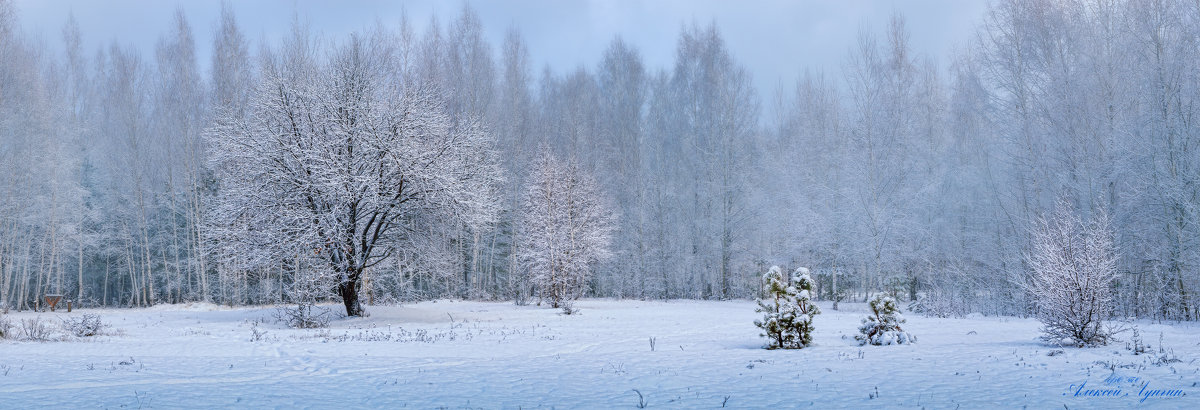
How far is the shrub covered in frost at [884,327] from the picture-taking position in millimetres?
11070

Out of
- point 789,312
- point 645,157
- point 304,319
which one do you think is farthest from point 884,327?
point 645,157

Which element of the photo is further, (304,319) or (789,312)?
(304,319)

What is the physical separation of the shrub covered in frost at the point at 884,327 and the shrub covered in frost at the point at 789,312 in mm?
1084

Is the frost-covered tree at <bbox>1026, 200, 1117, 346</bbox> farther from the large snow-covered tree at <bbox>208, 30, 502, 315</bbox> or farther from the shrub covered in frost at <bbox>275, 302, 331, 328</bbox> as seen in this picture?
the shrub covered in frost at <bbox>275, 302, 331, 328</bbox>

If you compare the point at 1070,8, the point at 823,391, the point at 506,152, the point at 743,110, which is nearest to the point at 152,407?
the point at 823,391

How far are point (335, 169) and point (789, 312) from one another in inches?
453

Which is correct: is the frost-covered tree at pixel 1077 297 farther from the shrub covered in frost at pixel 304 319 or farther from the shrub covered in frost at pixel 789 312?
the shrub covered in frost at pixel 304 319

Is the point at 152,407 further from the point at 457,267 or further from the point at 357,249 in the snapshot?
the point at 457,267

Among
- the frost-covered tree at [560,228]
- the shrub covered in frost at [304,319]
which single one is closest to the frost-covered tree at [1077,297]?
the shrub covered in frost at [304,319]

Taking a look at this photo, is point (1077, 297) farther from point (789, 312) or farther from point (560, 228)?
point (560, 228)

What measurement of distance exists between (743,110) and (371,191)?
2020 cm

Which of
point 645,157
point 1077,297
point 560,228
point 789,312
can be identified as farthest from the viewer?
point 645,157

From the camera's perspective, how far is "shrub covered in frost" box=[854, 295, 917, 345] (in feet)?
36.3

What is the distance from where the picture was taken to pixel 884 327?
11320 millimetres
